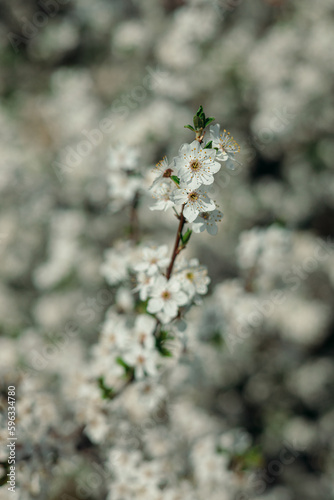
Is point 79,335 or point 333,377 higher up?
point 79,335

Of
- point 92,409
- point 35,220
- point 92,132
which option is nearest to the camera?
point 92,409

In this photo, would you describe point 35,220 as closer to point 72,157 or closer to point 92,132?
point 72,157

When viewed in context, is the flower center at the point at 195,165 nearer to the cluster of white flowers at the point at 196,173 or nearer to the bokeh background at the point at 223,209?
the cluster of white flowers at the point at 196,173

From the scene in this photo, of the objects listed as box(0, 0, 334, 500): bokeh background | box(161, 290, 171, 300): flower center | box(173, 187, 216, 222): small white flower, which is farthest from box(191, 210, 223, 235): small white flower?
box(0, 0, 334, 500): bokeh background

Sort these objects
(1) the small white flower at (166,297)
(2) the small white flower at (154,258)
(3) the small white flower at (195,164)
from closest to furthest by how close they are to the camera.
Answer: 1. (3) the small white flower at (195,164)
2. (1) the small white flower at (166,297)
3. (2) the small white flower at (154,258)

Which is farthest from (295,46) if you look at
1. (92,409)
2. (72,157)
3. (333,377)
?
(92,409)

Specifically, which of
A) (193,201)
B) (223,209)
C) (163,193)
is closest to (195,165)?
(193,201)

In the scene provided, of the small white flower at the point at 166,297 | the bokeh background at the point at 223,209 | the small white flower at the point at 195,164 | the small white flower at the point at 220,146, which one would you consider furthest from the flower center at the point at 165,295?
the bokeh background at the point at 223,209

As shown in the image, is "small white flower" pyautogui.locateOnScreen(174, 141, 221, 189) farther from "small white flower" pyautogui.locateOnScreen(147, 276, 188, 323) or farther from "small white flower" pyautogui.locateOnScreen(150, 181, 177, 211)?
"small white flower" pyautogui.locateOnScreen(147, 276, 188, 323)
